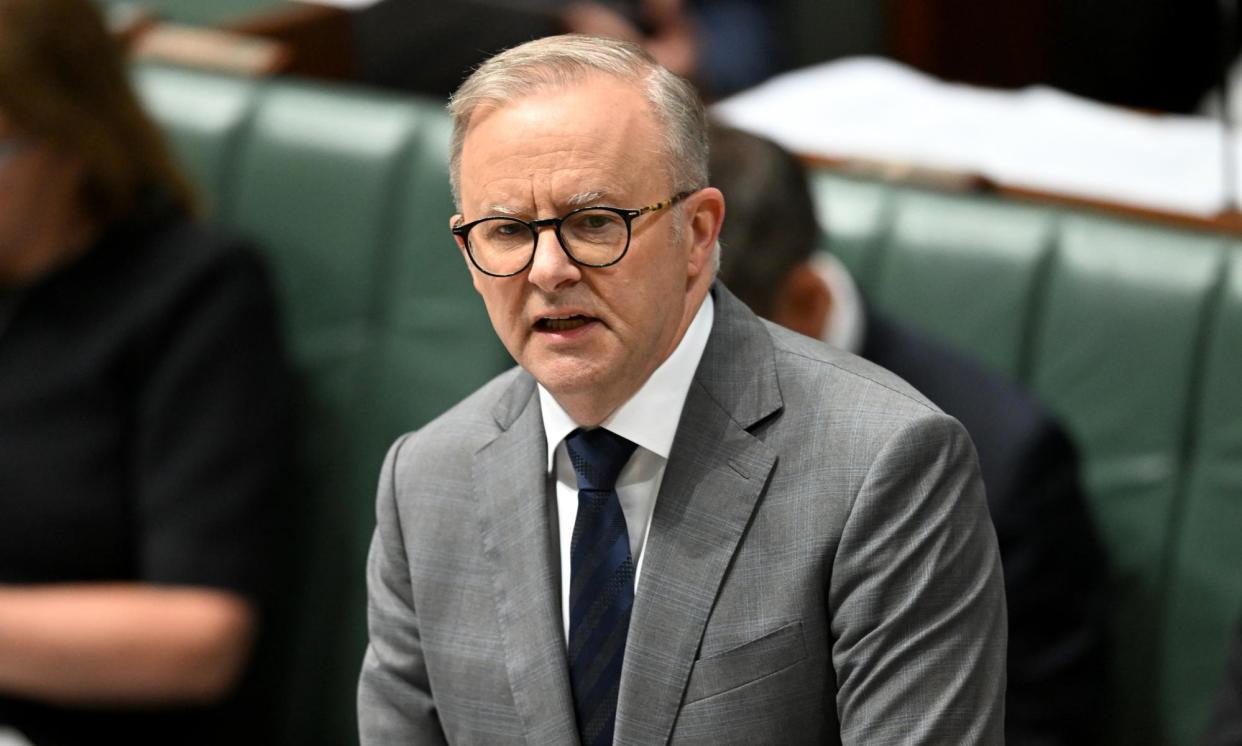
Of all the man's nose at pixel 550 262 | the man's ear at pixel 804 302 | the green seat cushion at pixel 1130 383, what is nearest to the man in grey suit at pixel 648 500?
the man's nose at pixel 550 262

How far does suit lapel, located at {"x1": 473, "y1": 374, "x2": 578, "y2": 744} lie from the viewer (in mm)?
774

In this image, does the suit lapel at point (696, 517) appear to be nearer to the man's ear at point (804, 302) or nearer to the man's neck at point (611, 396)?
the man's neck at point (611, 396)

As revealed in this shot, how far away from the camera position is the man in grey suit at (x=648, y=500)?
681 millimetres

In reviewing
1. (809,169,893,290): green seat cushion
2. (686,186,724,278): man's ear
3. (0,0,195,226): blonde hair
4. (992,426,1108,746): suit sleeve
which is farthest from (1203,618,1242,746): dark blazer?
(0,0,195,226): blonde hair

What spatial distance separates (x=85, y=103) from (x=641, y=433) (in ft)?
3.60

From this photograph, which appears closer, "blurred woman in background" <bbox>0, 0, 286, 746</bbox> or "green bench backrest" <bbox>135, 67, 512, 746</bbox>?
"blurred woman in background" <bbox>0, 0, 286, 746</bbox>

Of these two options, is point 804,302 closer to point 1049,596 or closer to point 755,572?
point 1049,596

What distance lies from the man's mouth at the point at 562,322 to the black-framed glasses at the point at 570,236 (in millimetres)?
24

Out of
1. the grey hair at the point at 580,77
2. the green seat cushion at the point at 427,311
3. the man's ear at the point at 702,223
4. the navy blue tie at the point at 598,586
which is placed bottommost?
the green seat cushion at the point at 427,311

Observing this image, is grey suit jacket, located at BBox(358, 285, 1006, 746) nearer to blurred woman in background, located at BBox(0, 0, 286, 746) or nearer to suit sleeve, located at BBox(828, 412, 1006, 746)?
suit sleeve, located at BBox(828, 412, 1006, 746)

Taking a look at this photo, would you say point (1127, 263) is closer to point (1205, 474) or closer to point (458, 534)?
point (1205, 474)

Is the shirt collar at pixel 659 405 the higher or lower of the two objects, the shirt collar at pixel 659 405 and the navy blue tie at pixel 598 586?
the higher

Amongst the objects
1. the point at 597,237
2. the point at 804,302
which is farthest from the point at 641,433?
the point at 804,302

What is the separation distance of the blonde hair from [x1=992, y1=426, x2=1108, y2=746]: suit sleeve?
912 millimetres
